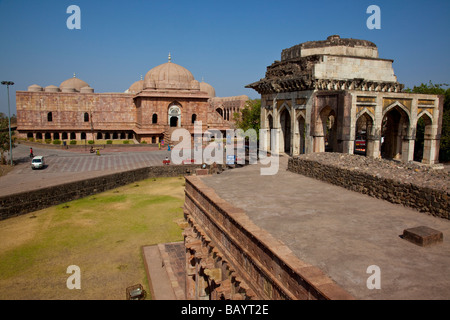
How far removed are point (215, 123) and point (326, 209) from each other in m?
35.8

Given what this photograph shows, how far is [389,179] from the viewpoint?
30.5ft

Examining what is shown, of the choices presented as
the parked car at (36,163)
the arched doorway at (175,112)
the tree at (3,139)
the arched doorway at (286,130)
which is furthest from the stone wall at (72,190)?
the arched doorway at (175,112)

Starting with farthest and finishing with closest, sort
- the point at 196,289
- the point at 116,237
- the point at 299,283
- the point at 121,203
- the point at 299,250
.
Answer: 1. the point at 121,203
2. the point at 116,237
3. the point at 196,289
4. the point at 299,250
5. the point at 299,283

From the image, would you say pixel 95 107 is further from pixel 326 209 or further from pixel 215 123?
pixel 326 209

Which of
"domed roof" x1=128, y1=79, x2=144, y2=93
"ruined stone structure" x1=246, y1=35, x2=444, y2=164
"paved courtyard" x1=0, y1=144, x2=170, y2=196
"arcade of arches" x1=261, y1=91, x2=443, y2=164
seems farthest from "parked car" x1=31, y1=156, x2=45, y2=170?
"domed roof" x1=128, y1=79, x2=144, y2=93

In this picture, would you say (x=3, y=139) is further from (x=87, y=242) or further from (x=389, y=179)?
(x=389, y=179)

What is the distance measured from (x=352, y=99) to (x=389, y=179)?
26.5ft

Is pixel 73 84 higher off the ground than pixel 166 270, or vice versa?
pixel 73 84

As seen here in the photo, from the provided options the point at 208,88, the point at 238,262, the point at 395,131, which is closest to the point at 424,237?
the point at 238,262

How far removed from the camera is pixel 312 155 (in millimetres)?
14148

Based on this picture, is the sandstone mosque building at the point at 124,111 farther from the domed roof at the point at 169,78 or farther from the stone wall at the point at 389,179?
the stone wall at the point at 389,179

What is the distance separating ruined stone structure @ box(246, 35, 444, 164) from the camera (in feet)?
57.3

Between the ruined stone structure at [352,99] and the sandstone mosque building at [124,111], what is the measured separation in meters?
21.1

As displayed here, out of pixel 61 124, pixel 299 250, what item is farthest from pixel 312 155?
pixel 61 124
